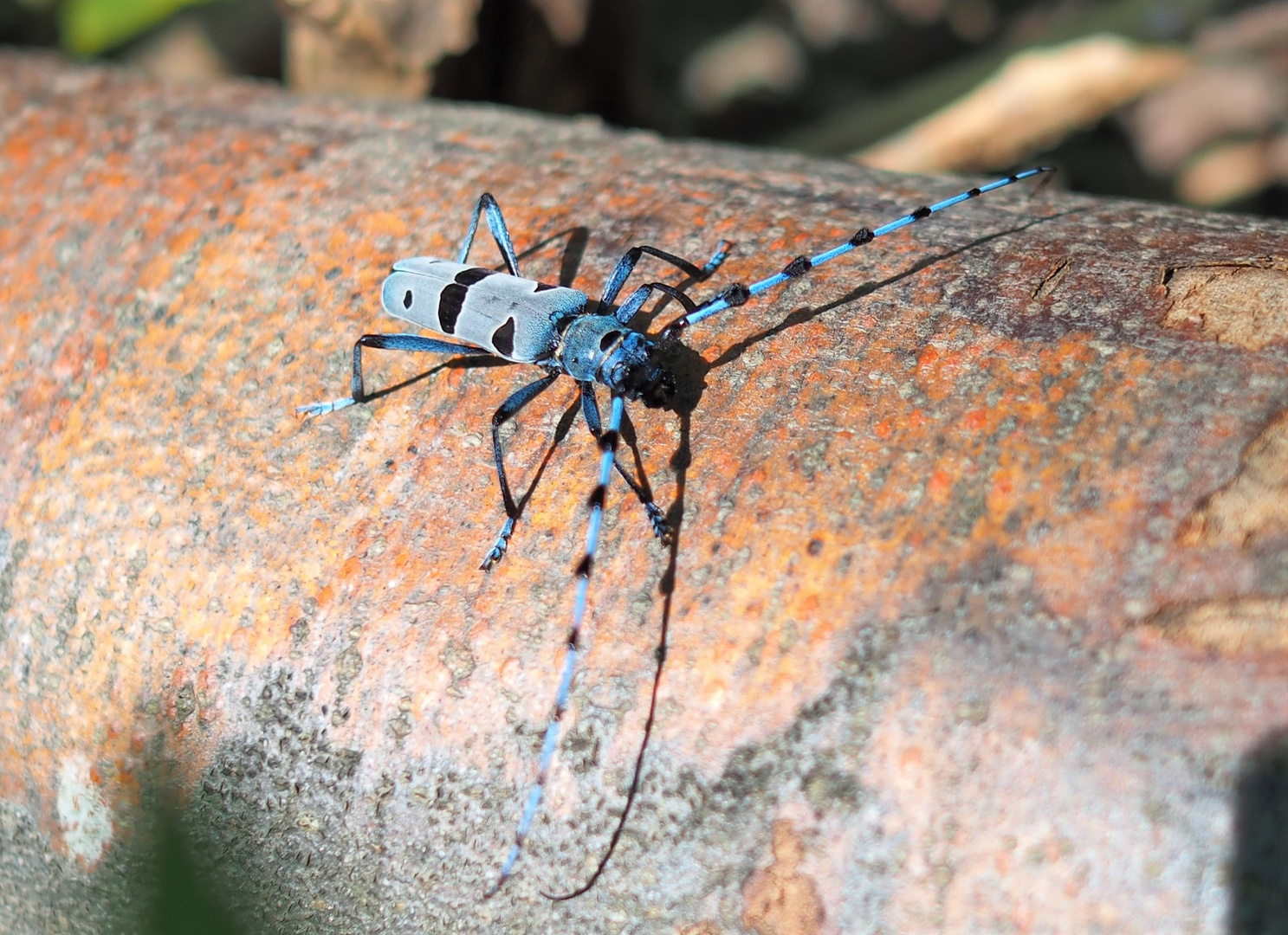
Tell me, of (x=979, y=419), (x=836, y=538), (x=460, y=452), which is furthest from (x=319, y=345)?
(x=979, y=419)

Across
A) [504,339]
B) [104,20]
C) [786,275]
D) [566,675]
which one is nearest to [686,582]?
[566,675]

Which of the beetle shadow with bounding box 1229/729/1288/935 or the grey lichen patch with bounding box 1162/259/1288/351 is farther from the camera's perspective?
the grey lichen patch with bounding box 1162/259/1288/351

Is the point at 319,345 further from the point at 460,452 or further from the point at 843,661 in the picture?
the point at 843,661

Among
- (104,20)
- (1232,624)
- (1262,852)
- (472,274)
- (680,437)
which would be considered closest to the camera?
(1262,852)

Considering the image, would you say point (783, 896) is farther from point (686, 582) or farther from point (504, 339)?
point (504, 339)

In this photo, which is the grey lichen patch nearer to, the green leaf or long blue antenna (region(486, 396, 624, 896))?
long blue antenna (region(486, 396, 624, 896))

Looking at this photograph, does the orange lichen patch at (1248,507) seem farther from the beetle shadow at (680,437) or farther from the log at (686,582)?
the beetle shadow at (680,437)

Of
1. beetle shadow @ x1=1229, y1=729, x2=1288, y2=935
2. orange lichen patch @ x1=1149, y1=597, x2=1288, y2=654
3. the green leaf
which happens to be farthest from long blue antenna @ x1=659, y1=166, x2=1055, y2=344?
the green leaf
